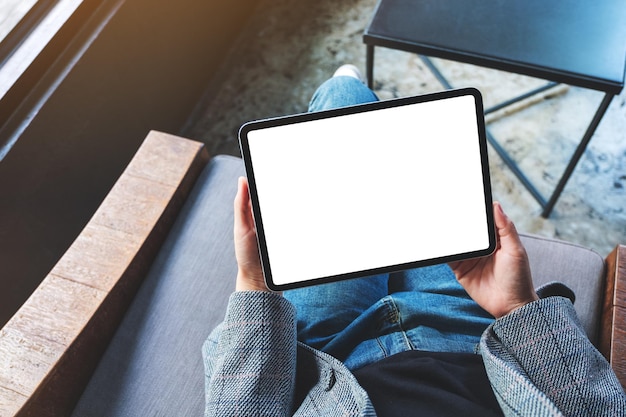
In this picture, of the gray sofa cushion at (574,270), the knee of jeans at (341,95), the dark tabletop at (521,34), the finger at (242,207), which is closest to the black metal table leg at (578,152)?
the dark tabletop at (521,34)

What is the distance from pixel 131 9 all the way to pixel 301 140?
2.52 ft

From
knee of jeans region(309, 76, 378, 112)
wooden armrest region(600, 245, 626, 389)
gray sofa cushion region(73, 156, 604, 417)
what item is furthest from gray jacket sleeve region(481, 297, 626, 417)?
knee of jeans region(309, 76, 378, 112)

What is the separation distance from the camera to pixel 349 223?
0.65 meters

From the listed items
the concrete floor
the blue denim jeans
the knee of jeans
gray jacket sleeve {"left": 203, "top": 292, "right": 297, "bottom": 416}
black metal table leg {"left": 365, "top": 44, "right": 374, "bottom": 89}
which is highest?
the knee of jeans

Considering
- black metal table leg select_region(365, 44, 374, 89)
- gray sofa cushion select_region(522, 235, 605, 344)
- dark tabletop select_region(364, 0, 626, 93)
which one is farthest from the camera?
black metal table leg select_region(365, 44, 374, 89)

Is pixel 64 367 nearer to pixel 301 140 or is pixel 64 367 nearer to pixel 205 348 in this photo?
pixel 205 348

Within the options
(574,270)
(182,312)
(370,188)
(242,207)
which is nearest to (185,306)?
(182,312)

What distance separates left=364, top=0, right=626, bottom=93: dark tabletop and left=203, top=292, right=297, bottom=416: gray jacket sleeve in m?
0.71

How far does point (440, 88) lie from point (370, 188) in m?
1.09

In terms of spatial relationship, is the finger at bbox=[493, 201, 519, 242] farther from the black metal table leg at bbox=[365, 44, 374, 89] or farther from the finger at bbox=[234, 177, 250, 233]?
the black metal table leg at bbox=[365, 44, 374, 89]

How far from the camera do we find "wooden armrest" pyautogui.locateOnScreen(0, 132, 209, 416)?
2.23ft

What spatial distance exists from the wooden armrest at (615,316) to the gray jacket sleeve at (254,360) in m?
0.46

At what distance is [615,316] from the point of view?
75 centimetres

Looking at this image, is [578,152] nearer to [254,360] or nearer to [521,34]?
[521,34]
